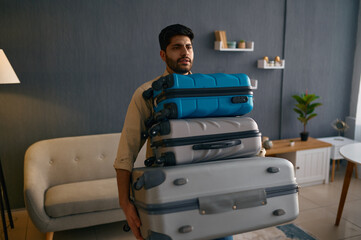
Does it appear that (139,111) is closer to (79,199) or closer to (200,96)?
(200,96)

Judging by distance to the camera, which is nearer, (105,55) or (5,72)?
(5,72)

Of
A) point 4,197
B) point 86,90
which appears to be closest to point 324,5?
point 86,90

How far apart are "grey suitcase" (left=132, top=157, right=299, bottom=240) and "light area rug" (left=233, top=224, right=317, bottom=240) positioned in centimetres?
170

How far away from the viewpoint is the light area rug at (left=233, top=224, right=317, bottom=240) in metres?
2.66

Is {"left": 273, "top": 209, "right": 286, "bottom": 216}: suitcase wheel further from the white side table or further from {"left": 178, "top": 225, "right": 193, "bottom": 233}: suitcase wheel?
the white side table

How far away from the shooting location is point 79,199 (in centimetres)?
258

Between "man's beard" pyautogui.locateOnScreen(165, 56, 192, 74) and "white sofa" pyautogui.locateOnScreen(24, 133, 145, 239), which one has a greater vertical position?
"man's beard" pyautogui.locateOnScreen(165, 56, 192, 74)

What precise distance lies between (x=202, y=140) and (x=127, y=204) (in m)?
0.40

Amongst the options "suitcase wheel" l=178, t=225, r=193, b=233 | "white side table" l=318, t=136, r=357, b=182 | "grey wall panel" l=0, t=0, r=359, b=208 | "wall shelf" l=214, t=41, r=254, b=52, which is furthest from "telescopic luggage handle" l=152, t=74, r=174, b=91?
"white side table" l=318, t=136, r=357, b=182

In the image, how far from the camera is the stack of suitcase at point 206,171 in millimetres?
1021

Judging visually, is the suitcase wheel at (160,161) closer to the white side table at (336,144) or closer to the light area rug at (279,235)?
the light area rug at (279,235)

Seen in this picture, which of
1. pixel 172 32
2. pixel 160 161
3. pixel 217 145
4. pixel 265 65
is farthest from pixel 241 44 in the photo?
pixel 160 161

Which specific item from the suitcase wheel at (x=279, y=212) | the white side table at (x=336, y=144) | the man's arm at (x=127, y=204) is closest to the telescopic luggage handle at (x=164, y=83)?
the man's arm at (x=127, y=204)

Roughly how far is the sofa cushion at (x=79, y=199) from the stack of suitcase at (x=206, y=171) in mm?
1638
